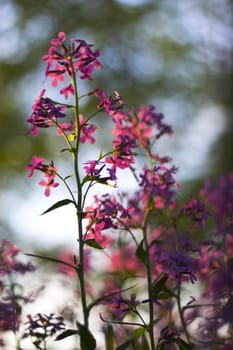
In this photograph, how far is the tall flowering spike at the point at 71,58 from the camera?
3.22ft

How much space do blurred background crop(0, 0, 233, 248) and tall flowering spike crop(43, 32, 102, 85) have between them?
4.83 metres

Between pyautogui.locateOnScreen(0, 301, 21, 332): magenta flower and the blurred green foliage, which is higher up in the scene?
the blurred green foliage

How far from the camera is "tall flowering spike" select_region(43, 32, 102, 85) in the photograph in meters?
0.98

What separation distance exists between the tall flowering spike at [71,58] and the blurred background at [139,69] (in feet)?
15.9

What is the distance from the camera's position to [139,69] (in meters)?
6.54

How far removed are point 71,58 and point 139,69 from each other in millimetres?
5635

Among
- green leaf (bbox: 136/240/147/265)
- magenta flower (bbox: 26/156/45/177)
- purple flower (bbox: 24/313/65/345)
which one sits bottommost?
purple flower (bbox: 24/313/65/345)

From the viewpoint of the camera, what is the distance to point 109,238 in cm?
133

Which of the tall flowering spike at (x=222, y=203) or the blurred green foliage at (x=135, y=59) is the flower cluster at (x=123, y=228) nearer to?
the tall flowering spike at (x=222, y=203)

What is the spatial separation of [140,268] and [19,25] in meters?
5.11

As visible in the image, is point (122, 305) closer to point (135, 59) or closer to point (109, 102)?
point (109, 102)

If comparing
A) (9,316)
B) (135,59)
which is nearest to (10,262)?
(9,316)

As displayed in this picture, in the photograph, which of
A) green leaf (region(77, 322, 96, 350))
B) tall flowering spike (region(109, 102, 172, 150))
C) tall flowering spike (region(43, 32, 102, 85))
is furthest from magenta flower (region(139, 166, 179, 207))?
green leaf (region(77, 322, 96, 350))

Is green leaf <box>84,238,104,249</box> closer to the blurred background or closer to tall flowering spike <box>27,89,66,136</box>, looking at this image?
tall flowering spike <box>27,89,66,136</box>
